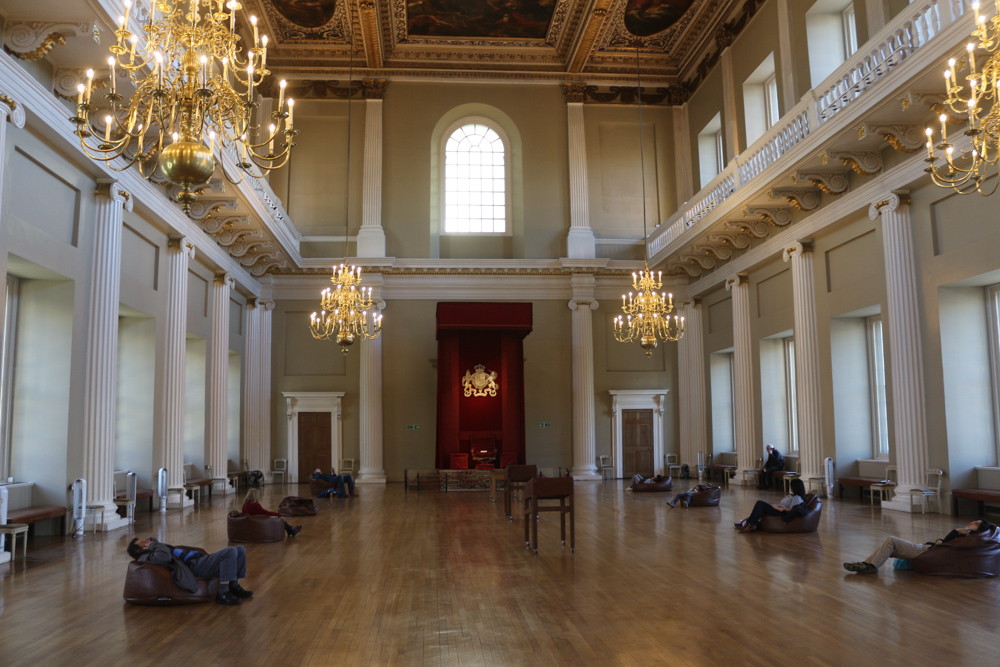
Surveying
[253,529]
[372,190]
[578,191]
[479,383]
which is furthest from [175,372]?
[578,191]

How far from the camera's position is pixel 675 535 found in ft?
32.1

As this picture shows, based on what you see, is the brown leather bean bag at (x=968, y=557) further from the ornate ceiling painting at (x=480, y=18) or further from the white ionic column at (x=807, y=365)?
the ornate ceiling painting at (x=480, y=18)

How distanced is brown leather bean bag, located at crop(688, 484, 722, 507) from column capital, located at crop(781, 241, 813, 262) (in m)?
5.19

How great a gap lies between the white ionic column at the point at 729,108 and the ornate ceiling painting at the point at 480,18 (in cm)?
461

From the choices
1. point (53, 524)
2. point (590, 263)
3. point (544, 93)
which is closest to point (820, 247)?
point (590, 263)

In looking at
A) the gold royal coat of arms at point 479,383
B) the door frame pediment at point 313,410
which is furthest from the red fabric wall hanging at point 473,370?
the door frame pediment at point 313,410

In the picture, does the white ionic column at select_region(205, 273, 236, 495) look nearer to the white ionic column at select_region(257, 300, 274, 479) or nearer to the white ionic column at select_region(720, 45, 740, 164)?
the white ionic column at select_region(257, 300, 274, 479)

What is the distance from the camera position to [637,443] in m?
21.2

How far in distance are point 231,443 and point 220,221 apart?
21.4 feet

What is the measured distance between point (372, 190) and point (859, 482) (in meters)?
14.1

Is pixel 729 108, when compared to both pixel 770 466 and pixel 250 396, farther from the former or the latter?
pixel 250 396

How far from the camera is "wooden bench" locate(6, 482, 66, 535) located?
29.8ft

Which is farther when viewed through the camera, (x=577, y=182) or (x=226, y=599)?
(x=577, y=182)

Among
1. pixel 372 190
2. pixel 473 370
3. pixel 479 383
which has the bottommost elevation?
pixel 479 383
